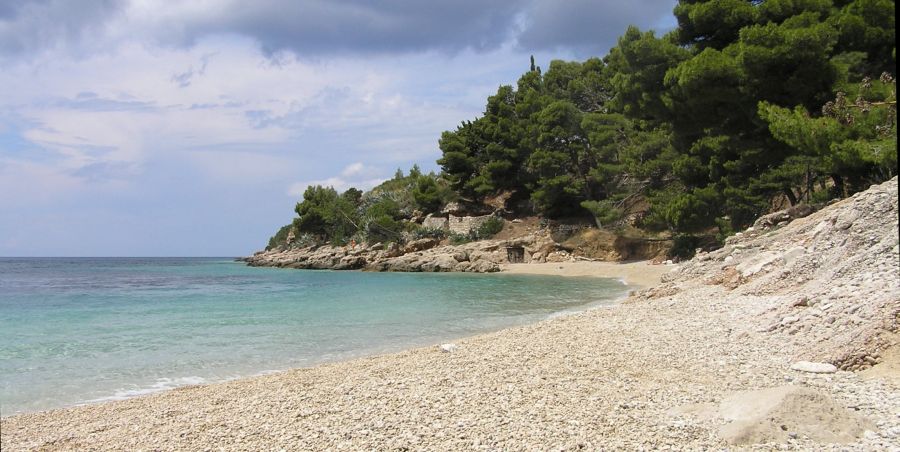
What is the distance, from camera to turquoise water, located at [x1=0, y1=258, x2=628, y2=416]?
8242 mm

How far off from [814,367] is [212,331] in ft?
35.7

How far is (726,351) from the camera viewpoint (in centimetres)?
661

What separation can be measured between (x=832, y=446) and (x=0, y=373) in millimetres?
10198

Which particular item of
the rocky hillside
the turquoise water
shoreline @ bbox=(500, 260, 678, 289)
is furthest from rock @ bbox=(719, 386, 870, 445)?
shoreline @ bbox=(500, 260, 678, 289)

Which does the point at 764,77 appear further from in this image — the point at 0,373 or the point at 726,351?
the point at 0,373

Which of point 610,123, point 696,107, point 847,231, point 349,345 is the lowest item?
point 349,345

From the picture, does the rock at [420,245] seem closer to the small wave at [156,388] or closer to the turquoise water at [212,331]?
the turquoise water at [212,331]

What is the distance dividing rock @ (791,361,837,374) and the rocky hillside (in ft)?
0.37

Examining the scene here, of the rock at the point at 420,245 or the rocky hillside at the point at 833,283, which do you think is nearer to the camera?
the rocky hillside at the point at 833,283

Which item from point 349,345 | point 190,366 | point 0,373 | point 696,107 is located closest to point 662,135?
point 696,107

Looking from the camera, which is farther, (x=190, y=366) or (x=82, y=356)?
(x=82, y=356)

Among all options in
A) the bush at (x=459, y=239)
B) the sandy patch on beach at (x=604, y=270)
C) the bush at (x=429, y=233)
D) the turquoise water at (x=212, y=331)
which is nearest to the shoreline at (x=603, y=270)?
the sandy patch on beach at (x=604, y=270)

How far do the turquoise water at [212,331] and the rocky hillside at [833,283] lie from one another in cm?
462

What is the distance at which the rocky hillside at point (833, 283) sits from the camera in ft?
19.0
